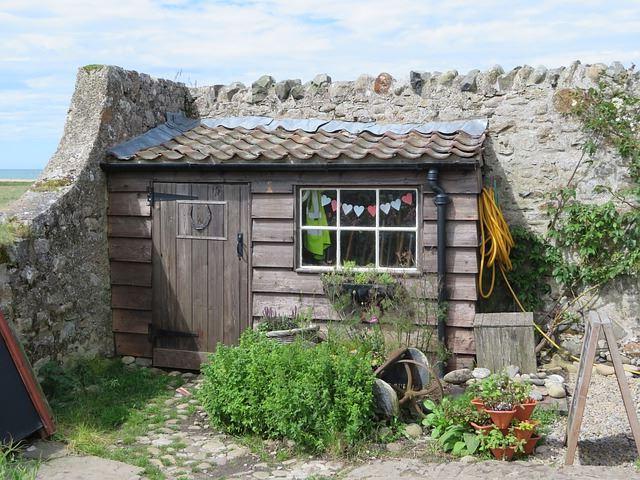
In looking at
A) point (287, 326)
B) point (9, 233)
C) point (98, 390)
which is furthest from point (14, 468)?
point (287, 326)

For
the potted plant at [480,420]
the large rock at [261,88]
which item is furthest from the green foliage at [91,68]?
the potted plant at [480,420]

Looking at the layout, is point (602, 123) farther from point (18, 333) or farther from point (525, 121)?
point (18, 333)

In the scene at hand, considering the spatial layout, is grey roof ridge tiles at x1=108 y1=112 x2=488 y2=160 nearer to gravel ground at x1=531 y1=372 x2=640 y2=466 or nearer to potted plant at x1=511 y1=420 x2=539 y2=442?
gravel ground at x1=531 y1=372 x2=640 y2=466

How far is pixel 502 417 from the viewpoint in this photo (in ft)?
18.2

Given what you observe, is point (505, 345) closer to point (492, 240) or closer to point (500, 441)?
point (492, 240)

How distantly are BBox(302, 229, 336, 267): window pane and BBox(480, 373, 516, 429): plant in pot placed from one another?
103 inches

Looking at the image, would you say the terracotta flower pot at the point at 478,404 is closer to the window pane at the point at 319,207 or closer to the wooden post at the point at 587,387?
the wooden post at the point at 587,387

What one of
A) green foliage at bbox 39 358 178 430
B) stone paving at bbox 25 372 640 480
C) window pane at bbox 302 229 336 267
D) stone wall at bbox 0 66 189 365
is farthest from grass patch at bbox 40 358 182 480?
window pane at bbox 302 229 336 267

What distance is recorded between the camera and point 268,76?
9.74 metres

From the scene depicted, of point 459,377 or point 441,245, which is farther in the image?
point 441,245

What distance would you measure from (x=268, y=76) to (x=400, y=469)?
602 cm

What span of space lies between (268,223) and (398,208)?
4.79 feet

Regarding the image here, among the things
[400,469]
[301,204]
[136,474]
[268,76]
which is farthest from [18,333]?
[268,76]

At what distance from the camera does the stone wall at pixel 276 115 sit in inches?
299
